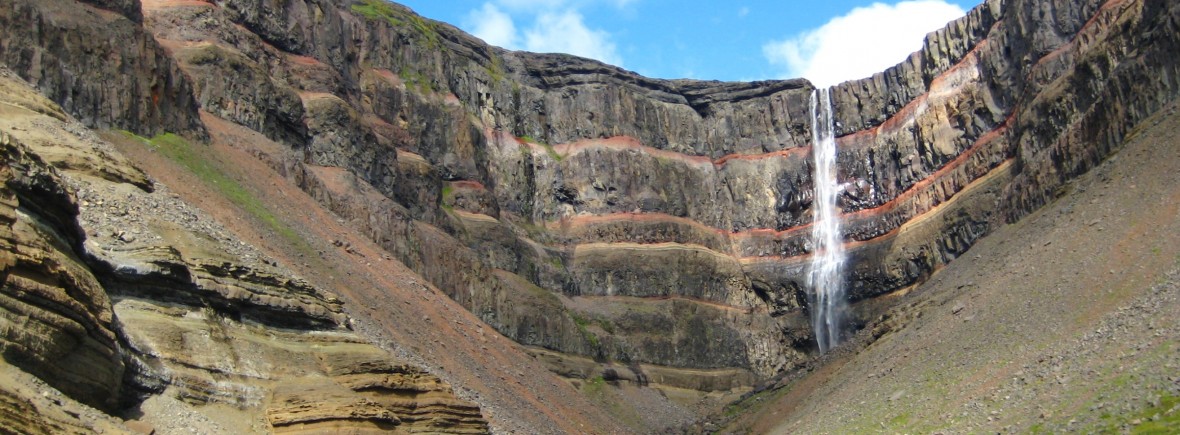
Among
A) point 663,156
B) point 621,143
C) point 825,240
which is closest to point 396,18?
point 621,143

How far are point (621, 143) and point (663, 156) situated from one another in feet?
14.7

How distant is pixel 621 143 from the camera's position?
90438 mm

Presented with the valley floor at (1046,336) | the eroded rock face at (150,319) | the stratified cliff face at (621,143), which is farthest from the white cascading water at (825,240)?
the eroded rock face at (150,319)

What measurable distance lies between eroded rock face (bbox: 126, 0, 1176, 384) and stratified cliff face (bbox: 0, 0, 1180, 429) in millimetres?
200

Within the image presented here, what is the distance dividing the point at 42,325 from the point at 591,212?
69578 millimetres

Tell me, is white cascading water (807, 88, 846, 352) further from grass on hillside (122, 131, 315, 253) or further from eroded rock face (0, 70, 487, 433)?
eroded rock face (0, 70, 487, 433)

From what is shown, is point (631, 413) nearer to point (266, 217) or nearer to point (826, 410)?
point (826, 410)

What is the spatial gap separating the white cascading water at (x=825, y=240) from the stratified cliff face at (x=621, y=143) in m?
1.16

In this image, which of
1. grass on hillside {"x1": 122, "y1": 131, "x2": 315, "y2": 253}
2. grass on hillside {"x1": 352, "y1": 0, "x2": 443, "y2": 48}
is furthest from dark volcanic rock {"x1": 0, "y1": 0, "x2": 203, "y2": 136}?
grass on hillside {"x1": 352, "y1": 0, "x2": 443, "y2": 48}

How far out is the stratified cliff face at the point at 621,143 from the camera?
52.3m

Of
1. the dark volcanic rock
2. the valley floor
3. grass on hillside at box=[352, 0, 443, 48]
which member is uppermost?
grass on hillside at box=[352, 0, 443, 48]

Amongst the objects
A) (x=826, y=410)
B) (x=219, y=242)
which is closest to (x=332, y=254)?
(x=219, y=242)

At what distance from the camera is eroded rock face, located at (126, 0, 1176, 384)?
5850cm

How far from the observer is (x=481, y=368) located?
45438 millimetres
